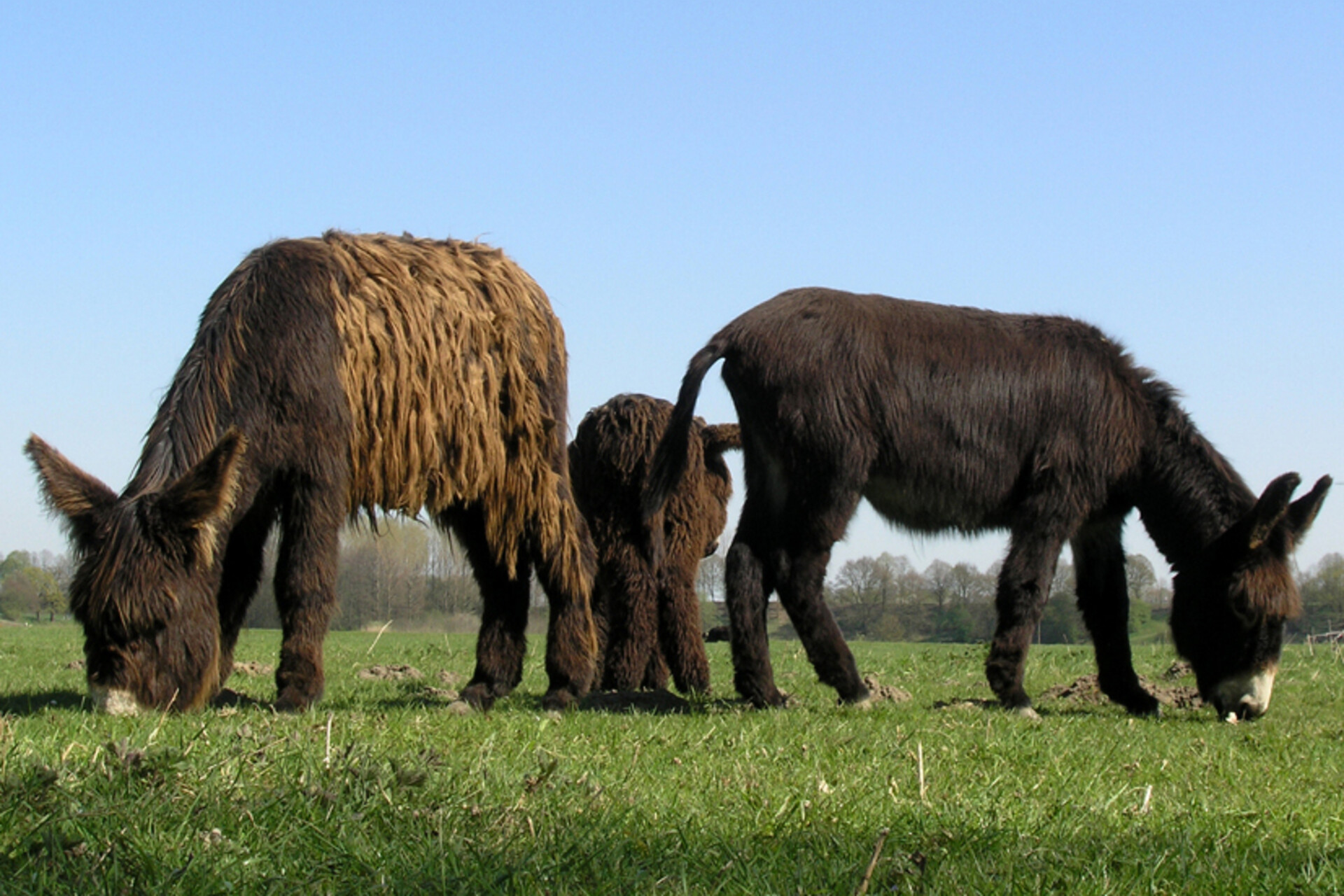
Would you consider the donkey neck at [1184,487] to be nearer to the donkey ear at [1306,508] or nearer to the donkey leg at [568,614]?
the donkey ear at [1306,508]

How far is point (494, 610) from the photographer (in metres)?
7.84

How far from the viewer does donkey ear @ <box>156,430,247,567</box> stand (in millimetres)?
5711

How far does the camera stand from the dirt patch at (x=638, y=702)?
7.60 meters

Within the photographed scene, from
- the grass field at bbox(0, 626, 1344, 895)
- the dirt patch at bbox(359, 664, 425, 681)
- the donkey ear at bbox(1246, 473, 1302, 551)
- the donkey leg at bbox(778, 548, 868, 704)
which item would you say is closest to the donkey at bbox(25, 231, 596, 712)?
the grass field at bbox(0, 626, 1344, 895)

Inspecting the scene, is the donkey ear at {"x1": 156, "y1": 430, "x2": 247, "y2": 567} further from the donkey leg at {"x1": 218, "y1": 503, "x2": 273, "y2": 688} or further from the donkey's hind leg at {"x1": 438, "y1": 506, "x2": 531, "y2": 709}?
the donkey's hind leg at {"x1": 438, "y1": 506, "x2": 531, "y2": 709}

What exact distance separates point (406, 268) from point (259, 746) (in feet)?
13.4

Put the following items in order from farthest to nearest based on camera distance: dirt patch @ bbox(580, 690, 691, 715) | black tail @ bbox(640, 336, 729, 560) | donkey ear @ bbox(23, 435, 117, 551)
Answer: black tail @ bbox(640, 336, 729, 560)
dirt patch @ bbox(580, 690, 691, 715)
donkey ear @ bbox(23, 435, 117, 551)

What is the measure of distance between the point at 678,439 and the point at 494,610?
5.26 ft

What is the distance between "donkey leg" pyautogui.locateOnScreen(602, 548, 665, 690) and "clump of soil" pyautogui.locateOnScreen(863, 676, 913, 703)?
1.63 metres

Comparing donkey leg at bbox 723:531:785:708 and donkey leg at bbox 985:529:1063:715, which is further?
donkey leg at bbox 985:529:1063:715

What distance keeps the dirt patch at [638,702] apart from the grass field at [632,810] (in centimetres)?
147

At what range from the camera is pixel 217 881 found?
8.89 ft

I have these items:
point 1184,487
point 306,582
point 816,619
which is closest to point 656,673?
point 816,619

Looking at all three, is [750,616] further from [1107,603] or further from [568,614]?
[1107,603]
